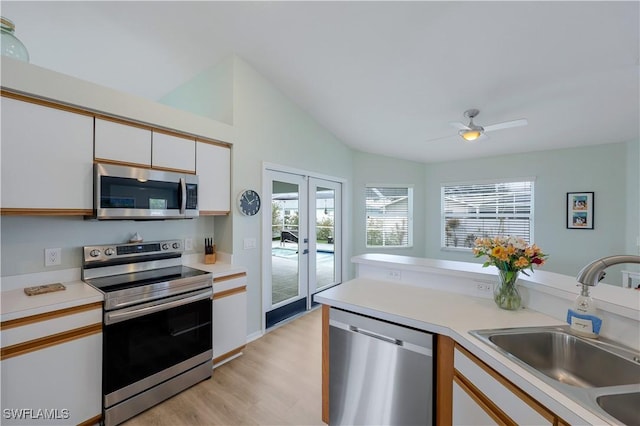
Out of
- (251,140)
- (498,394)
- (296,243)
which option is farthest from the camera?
(296,243)

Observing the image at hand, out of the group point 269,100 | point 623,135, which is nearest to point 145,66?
point 269,100

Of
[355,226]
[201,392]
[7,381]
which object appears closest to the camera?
[7,381]

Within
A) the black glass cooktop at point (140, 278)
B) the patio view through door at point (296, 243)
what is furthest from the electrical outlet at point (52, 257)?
the patio view through door at point (296, 243)

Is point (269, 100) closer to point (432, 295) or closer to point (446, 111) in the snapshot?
point (446, 111)

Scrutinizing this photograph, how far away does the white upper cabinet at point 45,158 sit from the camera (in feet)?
5.41

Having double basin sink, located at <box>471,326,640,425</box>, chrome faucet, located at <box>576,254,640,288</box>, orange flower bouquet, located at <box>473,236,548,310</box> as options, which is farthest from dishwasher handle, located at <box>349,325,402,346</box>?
chrome faucet, located at <box>576,254,640,288</box>

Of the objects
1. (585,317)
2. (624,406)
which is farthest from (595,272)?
(624,406)

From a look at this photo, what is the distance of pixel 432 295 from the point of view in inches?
72.2

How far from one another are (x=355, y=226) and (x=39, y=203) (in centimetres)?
429

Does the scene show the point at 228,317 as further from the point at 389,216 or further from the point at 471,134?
the point at 389,216

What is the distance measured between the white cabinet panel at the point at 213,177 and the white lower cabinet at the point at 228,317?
76 centimetres

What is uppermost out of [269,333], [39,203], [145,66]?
[145,66]

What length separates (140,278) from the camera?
2.15 meters

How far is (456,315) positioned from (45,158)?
278 centimetres
